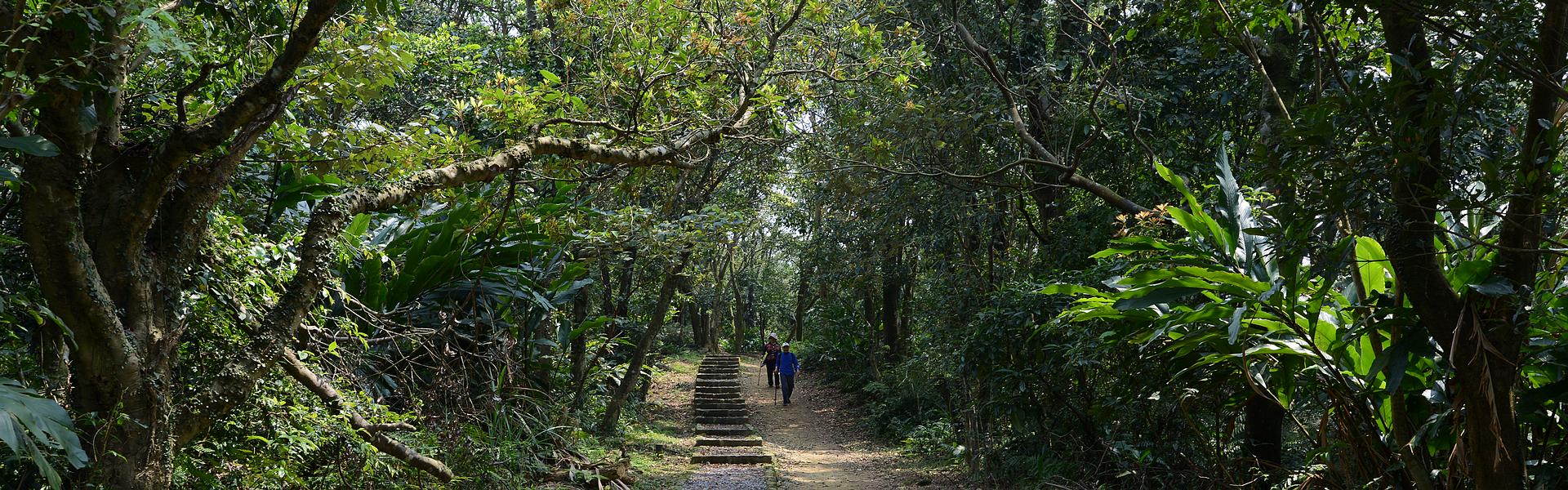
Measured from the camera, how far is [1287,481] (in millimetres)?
4711

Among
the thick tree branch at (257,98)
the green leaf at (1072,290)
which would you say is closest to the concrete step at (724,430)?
the green leaf at (1072,290)

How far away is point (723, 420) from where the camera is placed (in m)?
13.6

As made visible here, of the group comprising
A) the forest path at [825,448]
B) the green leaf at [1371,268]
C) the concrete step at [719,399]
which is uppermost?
the green leaf at [1371,268]

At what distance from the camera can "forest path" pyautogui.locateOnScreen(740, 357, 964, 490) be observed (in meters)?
9.45

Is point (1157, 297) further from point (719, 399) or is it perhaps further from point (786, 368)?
point (786, 368)

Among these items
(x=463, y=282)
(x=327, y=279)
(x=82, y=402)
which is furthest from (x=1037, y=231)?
(x=82, y=402)

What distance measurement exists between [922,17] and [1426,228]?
6.18 metres

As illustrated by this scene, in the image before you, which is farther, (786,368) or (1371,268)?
(786,368)

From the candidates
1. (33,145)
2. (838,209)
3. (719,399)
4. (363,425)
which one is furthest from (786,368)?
(33,145)

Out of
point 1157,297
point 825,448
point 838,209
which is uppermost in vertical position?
point 838,209

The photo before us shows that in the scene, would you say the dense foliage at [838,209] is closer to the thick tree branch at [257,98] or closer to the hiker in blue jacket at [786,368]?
the thick tree branch at [257,98]

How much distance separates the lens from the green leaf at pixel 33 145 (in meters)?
2.15

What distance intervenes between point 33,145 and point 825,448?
11050mm

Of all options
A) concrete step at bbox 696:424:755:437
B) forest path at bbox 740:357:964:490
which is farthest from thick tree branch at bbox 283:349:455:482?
concrete step at bbox 696:424:755:437
